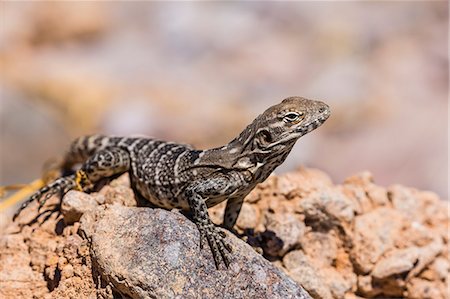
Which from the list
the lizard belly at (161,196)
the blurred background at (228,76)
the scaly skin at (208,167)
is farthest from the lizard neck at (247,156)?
the blurred background at (228,76)

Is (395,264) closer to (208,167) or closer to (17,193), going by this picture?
(208,167)

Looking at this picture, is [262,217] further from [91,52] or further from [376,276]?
[91,52]

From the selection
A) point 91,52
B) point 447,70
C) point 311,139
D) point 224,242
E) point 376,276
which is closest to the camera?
point 224,242

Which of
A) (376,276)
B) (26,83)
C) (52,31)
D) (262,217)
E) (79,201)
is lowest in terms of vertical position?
(376,276)

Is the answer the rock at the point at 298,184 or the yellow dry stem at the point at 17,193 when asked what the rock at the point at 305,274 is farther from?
the yellow dry stem at the point at 17,193

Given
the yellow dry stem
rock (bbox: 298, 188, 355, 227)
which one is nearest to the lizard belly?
rock (bbox: 298, 188, 355, 227)

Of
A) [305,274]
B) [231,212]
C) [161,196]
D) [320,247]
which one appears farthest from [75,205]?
[320,247]

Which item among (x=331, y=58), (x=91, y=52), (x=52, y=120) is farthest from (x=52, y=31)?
(x=331, y=58)
